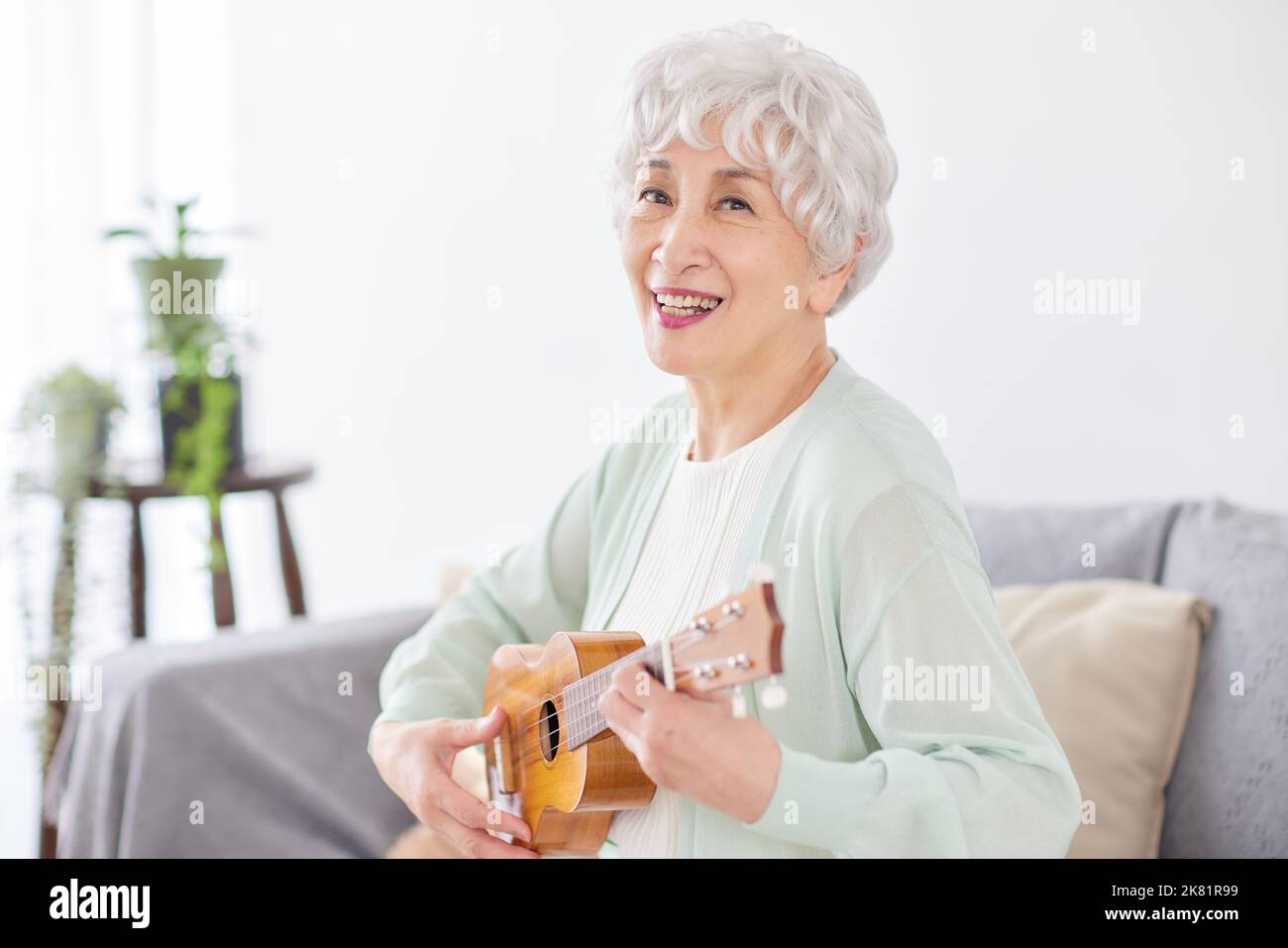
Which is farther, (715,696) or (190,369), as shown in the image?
(190,369)

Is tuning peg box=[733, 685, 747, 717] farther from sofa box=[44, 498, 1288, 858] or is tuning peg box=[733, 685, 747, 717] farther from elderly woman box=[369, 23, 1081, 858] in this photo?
sofa box=[44, 498, 1288, 858]

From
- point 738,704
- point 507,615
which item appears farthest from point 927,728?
point 507,615

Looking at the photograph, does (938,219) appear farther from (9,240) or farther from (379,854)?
(9,240)

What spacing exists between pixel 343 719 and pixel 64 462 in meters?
0.77

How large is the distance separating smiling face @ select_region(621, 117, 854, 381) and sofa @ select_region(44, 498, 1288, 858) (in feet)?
2.03

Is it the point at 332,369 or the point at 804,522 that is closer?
the point at 804,522

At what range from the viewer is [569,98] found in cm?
190

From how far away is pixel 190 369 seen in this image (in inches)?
86.4

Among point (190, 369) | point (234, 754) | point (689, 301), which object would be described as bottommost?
point (234, 754)

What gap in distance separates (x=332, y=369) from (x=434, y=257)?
1.62 feet

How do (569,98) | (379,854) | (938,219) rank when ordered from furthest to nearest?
(569,98), (379,854), (938,219)

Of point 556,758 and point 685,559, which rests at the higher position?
point 685,559

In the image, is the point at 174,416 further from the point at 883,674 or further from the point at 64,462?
the point at 883,674
